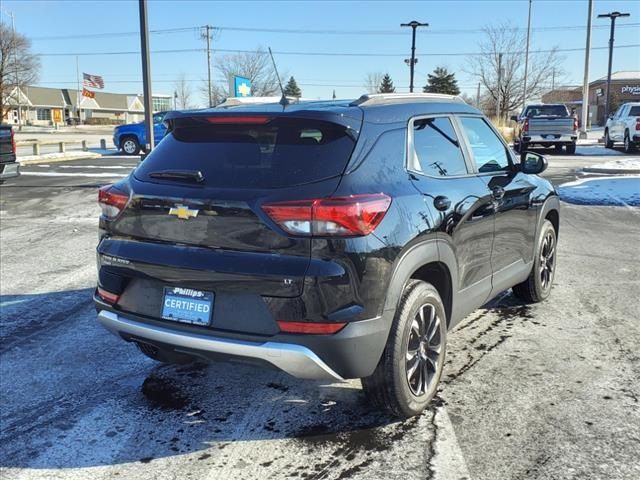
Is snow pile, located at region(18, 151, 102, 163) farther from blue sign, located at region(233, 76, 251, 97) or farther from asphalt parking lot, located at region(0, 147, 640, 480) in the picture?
asphalt parking lot, located at region(0, 147, 640, 480)

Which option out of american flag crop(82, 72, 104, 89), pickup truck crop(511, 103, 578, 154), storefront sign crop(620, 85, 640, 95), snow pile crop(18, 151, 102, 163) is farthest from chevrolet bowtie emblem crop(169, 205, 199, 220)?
storefront sign crop(620, 85, 640, 95)

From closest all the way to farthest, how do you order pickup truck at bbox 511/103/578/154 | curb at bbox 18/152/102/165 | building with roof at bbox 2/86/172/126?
1. curb at bbox 18/152/102/165
2. pickup truck at bbox 511/103/578/154
3. building with roof at bbox 2/86/172/126

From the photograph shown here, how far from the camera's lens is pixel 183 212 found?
3.13m

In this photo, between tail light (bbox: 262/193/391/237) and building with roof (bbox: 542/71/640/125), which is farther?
building with roof (bbox: 542/71/640/125)

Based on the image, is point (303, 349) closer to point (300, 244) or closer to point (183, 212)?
point (300, 244)

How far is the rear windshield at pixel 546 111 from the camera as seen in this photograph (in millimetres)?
23984

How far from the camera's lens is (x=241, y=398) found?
12.3ft

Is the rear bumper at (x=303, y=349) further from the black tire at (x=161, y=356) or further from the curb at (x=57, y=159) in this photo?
the curb at (x=57, y=159)

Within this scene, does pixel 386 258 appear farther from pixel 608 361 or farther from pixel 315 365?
pixel 608 361

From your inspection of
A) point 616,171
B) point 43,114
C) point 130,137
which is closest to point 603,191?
point 616,171

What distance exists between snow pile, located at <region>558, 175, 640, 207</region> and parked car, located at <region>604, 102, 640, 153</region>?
7.79 m

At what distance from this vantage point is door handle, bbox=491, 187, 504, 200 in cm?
A: 424

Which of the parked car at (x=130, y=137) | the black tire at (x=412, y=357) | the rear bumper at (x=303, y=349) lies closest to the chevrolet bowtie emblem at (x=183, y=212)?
the rear bumper at (x=303, y=349)

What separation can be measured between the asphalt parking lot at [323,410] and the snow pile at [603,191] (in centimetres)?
665
